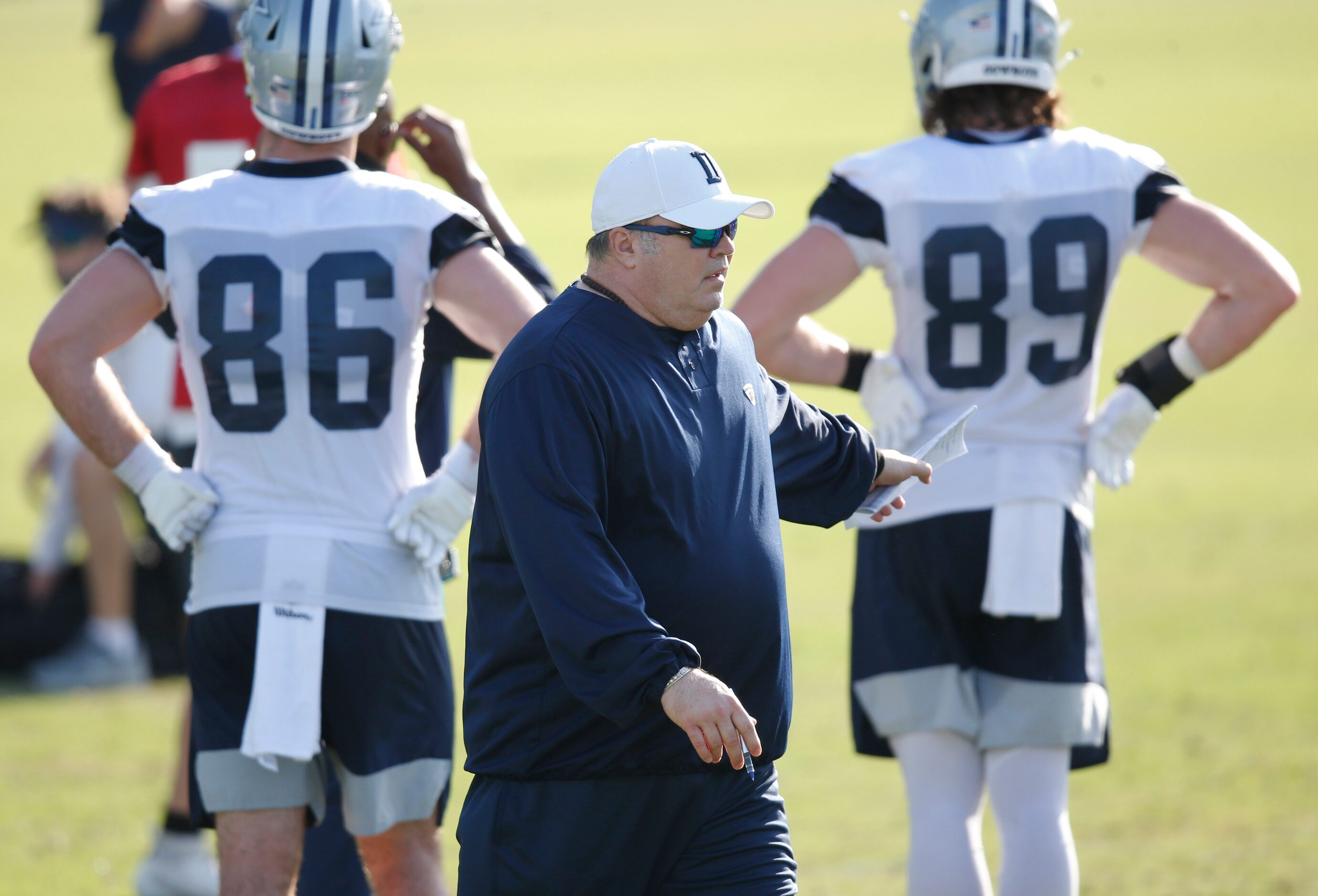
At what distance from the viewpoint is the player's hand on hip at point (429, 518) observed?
3736 mm

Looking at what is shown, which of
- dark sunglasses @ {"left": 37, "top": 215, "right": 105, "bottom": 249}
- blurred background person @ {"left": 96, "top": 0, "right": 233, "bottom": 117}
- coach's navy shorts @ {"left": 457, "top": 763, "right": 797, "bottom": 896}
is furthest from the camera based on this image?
blurred background person @ {"left": 96, "top": 0, "right": 233, "bottom": 117}

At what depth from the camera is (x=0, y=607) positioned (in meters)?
8.50

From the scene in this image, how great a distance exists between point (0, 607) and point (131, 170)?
10.5 ft

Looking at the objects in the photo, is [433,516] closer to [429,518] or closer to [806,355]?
[429,518]

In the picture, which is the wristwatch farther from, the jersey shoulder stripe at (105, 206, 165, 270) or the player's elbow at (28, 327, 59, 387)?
the player's elbow at (28, 327, 59, 387)

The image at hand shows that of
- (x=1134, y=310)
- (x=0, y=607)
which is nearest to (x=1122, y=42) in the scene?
(x=1134, y=310)

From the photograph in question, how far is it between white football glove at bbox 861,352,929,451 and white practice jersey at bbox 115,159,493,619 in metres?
1.07

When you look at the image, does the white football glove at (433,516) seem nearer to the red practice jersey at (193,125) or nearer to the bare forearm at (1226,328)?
the bare forearm at (1226,328)

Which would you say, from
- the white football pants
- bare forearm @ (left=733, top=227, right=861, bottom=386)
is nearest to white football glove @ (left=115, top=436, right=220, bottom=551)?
bare forearm @ (left=733, top=227, right=861, bottom=386)

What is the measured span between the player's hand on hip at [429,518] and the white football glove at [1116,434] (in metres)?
1.55

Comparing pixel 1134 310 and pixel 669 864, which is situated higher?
pixel 669 864

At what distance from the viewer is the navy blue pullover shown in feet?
9.34

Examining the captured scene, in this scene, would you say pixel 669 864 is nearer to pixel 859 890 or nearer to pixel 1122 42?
pixel 859 890

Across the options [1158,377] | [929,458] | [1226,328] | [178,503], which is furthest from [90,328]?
[1226,328]
